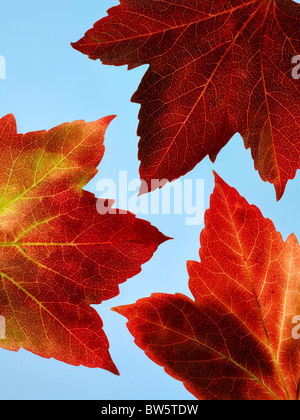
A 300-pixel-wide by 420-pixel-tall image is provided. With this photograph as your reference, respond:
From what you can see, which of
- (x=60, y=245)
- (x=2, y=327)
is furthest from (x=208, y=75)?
(x=2, y=327)

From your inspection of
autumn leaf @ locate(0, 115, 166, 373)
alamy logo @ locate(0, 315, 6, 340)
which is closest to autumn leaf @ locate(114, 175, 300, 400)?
autumn leaf @ locate(0, 115, 166, 373)

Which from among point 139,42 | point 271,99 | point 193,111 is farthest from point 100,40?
point 271,99

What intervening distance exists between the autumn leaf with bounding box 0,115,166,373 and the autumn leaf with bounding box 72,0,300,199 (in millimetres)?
91

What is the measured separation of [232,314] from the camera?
2.04 feet

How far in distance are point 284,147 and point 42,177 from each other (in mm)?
367

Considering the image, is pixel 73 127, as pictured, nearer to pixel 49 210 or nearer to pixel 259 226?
pixel 49 210

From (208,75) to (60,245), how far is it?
A: 1.12 ft

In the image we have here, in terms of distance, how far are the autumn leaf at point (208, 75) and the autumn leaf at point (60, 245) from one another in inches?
3.6

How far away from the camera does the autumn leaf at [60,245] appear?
23.4 inches

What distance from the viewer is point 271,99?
614mm

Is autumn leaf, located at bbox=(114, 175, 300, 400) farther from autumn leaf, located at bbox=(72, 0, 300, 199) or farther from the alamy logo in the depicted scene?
the alamy logo

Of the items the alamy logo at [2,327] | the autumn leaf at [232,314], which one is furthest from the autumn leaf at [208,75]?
the alamy logo at [2,327]

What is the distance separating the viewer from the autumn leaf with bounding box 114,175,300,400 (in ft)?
1.98

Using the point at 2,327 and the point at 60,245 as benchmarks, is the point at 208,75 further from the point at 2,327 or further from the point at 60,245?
the point at 2,327
